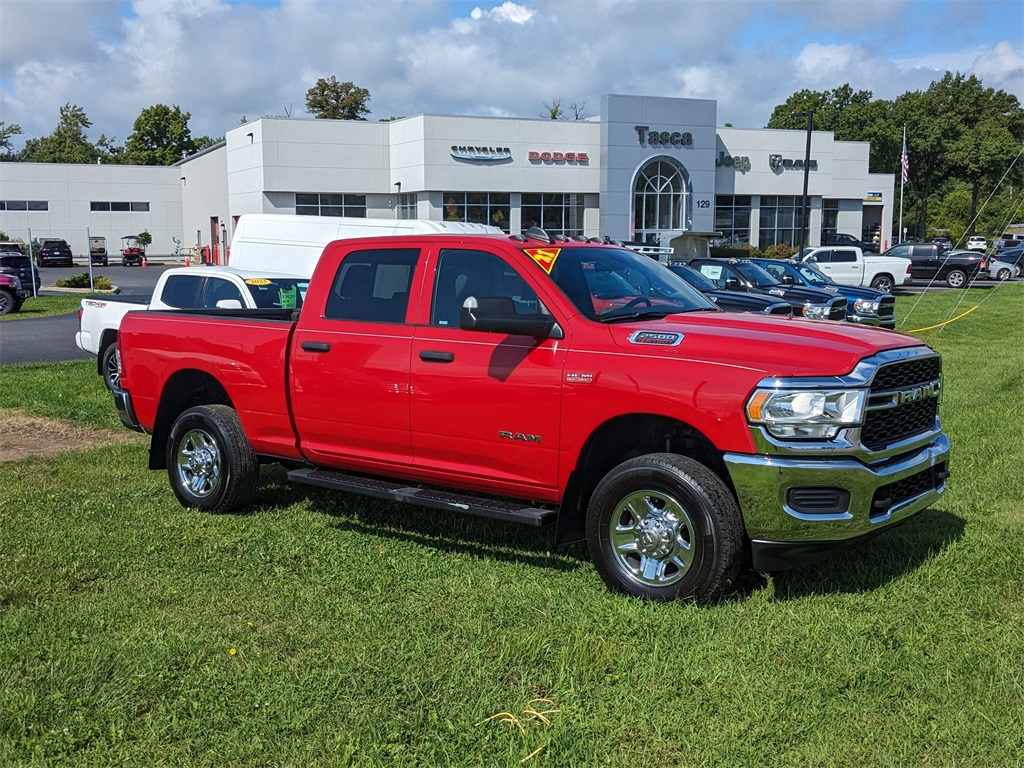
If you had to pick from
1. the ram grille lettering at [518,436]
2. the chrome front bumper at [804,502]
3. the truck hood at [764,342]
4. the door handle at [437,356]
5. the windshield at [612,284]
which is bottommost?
the chrome front bumper at [804,502]

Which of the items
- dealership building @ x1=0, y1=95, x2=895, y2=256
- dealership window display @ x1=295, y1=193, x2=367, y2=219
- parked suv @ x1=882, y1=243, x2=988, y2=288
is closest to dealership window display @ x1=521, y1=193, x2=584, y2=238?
dealership building @ x1=0, y1=95, x2=895, y2=256

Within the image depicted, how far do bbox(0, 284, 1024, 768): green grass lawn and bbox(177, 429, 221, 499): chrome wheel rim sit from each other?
0.27 m

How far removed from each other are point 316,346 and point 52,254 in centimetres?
5666

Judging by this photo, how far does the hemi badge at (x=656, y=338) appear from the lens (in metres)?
5.23

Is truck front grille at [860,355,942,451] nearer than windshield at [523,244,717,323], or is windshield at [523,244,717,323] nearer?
truck front grille at [860,355,942,451]

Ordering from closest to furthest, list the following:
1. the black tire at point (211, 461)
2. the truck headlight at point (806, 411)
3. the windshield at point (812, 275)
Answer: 1. the truck headlight at point (806, 411)
2. the black tire at point (211, 461)
3. the windshield at point (812, 275)

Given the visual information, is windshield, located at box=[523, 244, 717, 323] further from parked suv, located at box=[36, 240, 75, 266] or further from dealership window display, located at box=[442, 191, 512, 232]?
parked suv, located at box=[36, 240, 75, 266]

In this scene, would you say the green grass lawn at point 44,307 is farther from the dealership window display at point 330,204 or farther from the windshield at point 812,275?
the windshield at point 812,275

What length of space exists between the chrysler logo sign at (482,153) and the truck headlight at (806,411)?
44.5 m

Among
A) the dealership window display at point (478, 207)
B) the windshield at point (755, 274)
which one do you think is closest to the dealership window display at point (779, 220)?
the dealership window display at point (478, 207)

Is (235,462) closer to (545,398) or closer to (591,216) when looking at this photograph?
(545,398)

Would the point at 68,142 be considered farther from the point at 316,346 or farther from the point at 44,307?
the point at 316,346

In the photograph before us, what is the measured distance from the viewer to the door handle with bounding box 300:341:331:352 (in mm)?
6449

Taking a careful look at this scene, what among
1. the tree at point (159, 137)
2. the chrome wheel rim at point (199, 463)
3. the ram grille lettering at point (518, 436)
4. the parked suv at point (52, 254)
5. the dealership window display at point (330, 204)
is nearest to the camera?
the ram grille lettering at point (518, 436)
